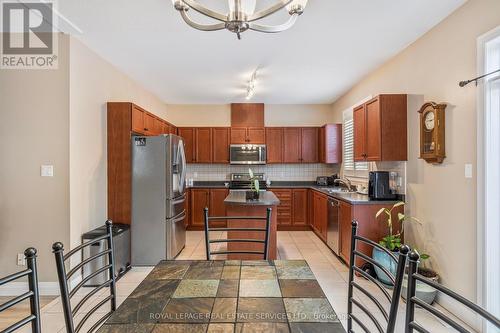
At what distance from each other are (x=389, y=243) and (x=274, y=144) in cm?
Result: 333

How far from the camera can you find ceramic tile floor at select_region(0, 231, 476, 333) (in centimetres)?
234

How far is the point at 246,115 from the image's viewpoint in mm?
5922

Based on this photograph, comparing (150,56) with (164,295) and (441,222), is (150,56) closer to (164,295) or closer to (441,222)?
(164,295)

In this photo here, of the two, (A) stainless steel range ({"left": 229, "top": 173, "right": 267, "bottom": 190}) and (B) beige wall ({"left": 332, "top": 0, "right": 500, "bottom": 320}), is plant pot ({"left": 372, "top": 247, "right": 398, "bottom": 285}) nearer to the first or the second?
(B) beige wall ({"left": 332, "top": 0, "right": 500, "bottom": 320})

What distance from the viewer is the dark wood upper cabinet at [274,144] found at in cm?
581

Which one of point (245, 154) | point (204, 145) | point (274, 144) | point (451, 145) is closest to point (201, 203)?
point (204, 145)

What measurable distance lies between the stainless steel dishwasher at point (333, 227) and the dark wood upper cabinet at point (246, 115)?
8.39 ft

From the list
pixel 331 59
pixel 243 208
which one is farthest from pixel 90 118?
pixel 331 59

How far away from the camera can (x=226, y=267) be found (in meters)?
1.55

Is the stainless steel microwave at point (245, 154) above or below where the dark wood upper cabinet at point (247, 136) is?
below

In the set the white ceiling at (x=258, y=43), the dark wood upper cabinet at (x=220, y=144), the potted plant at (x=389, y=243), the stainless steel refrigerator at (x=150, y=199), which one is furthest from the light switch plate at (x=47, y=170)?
the potted plant at (x=389, y=243)

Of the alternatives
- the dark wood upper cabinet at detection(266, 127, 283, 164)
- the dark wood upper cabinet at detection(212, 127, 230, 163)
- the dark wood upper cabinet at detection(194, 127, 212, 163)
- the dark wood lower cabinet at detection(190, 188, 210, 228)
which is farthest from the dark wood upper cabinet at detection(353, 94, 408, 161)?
the dark wood upper cabinet at detection(194, 127, 212, 163)

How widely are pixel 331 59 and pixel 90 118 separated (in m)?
3.03

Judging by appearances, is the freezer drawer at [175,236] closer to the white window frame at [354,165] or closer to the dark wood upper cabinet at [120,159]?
the dark wood upper cabinet at [120,159]
